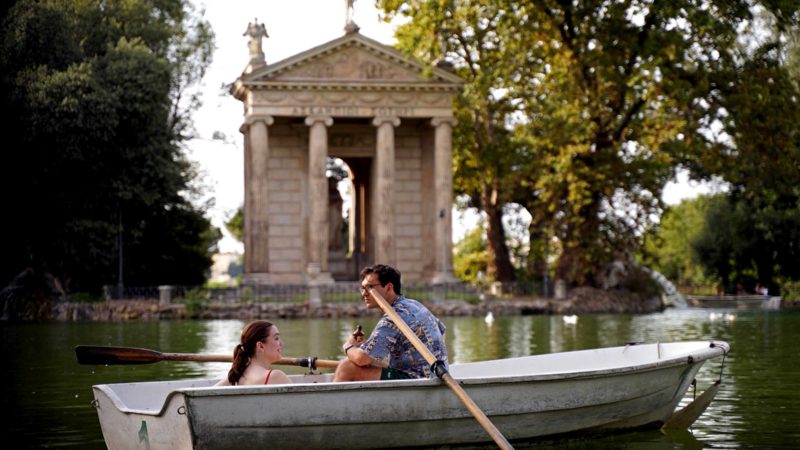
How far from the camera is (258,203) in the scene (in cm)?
5659

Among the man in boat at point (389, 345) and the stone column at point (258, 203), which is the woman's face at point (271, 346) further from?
the stone column at point (258, 203)

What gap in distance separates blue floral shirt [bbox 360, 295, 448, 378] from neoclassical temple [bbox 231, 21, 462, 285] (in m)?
42.9

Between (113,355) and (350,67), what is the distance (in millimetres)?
44998

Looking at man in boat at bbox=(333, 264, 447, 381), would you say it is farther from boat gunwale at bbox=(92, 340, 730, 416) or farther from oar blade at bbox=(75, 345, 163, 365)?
oar blade at bbox=(75, 345, 163, 365)

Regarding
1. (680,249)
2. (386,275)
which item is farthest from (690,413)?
(680,249)

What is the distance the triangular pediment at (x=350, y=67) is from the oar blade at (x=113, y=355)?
43.7m

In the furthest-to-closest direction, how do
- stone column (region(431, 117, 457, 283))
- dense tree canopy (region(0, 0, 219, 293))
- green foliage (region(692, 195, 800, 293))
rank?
green foliage (region(692, 195, 800, 293)) < stone column (region(431, 117, 457, 283)) < dense tree canopy (region(0, 0, 219, 293))

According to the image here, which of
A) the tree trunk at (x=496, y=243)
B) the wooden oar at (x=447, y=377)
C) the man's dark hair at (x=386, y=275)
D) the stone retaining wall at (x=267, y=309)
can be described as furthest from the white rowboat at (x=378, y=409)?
the tree trunk at (x=496, y=243)

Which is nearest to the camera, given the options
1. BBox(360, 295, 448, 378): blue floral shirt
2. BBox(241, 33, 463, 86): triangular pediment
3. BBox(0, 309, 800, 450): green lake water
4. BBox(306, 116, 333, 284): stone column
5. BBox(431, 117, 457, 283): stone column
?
BBox(360, 295, 448, 378): blue floral shirt

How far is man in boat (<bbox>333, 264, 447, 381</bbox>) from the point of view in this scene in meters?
11.4

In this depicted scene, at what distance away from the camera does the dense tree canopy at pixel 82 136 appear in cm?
4425

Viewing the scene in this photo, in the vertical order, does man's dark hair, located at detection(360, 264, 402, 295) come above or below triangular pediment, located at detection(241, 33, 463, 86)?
below

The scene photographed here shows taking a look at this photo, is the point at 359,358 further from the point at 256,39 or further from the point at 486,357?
the point at 256,39

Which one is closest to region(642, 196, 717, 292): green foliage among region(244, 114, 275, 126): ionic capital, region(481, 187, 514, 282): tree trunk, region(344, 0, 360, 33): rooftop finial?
region(481, 187, 514, 282): tree trunk
